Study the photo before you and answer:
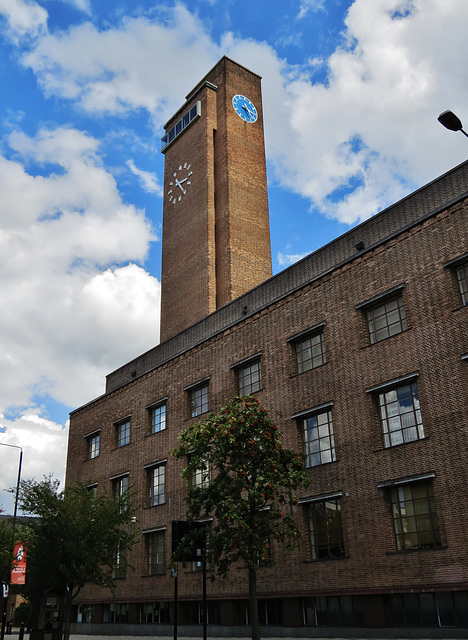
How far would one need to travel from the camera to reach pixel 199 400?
1179 inches

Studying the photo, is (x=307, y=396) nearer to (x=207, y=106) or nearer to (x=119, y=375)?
(x=119, y=375)

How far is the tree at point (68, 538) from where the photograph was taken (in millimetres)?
25047

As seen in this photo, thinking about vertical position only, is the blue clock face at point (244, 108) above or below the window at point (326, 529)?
above

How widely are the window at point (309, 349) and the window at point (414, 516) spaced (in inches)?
232

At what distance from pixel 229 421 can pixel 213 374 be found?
10387 millimetres

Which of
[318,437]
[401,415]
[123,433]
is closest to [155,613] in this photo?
[123,433]

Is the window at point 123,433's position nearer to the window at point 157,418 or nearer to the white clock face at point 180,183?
the window at point 157,418

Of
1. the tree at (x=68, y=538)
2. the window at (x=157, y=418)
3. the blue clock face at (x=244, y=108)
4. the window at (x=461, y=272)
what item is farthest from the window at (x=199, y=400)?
the blue clock face at (x=244, y=108)

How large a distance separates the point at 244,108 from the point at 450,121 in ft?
116

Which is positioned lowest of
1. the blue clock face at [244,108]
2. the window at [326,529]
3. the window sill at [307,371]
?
the window at [326,529]

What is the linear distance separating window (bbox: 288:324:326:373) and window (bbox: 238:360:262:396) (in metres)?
2.32

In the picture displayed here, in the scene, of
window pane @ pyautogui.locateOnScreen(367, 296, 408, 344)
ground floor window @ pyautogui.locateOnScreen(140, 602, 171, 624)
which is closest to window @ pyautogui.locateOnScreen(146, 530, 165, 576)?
ground floor window @ pyautogui.locateOnScreen(140, 602, 171, 624)

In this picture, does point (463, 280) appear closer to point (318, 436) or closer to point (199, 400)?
point (318, 436)

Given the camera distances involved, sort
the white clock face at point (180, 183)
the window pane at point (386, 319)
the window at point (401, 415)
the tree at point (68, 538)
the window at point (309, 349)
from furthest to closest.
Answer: the white clock face at point (180, 183)
the tree at point (68, 538)
the window at point (309, 349)
the window pane at point (386, 319)
the window at point (401, 415)
